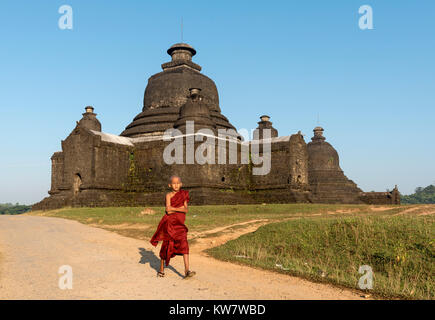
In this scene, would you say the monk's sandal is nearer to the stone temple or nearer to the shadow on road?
the shadow on road

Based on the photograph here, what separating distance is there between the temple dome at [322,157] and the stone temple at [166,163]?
1043cm

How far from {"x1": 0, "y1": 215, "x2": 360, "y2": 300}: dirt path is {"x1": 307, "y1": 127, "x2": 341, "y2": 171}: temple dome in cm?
3586

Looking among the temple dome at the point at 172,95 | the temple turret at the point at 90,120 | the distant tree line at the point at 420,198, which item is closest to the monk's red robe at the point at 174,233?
the temple dome at the point at 172,95

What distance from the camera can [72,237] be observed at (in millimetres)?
12539

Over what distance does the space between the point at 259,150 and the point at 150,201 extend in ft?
35.5

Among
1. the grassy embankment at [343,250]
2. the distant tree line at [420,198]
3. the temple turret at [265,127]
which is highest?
the temple turret at [265,127]

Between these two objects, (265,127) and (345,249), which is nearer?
(345,249)

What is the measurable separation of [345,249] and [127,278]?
6.61 metres

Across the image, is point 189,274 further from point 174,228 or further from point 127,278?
point 127,278

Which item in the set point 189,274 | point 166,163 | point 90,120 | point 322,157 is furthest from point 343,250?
point 322,157

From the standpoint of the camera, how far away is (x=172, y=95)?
3638 centimetres

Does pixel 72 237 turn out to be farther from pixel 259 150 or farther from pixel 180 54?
pixel 180 54

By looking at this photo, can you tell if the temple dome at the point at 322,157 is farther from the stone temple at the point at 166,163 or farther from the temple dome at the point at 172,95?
the temple dome at the point at 172,95

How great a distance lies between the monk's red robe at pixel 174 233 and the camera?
711cm
